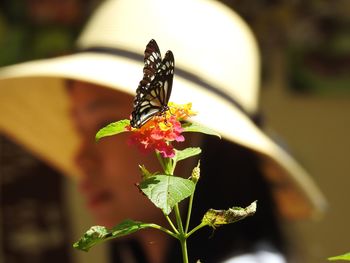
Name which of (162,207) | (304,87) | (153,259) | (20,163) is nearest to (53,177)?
(20,163)

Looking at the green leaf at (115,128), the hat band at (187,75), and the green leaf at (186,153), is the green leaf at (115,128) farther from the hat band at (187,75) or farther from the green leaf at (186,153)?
the hat band at (187,75)

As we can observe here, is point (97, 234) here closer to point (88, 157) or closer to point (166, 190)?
point (166, 190)

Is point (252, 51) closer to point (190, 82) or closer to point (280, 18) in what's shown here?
point (190, 82)

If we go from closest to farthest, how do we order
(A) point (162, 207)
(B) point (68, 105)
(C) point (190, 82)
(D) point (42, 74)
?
(A) point (162, 207)
(C) point (190, 82)
(D) point (42, 74)
(B) point (68, 105)

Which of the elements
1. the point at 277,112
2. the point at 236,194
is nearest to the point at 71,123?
the point at 236,194

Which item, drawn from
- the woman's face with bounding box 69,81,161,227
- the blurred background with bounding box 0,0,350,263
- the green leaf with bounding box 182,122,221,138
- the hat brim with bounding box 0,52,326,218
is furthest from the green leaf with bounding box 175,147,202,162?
the blurred background with bounding box 0,0,350,263

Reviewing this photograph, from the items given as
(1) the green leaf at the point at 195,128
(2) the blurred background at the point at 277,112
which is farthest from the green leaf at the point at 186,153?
(2) the blurred background at the point at 277,112
